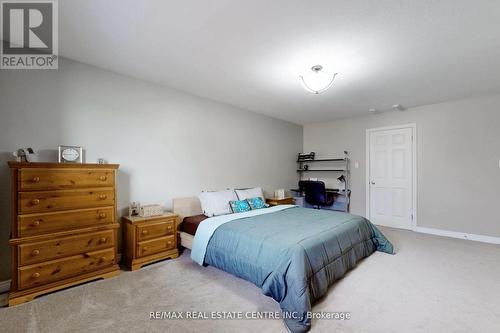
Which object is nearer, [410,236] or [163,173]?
[163,173]

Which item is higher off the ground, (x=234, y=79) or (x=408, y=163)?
(x=234, y=79)

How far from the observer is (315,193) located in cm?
489

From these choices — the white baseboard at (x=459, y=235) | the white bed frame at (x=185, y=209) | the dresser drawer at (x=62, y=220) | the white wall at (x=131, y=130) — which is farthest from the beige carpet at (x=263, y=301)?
the white baseboard at (x=459, y=235)

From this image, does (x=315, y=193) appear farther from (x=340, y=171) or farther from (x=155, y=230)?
(x=155, y=230)

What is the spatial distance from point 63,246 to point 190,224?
4.37 ft

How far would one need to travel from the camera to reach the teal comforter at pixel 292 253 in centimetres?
177

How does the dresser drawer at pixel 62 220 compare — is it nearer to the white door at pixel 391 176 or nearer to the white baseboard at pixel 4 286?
the white baseboard at pixel 4 286

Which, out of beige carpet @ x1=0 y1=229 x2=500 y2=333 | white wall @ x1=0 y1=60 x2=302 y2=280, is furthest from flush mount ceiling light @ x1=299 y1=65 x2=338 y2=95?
beige carpet @ x1=0 y1=229 x2=500 y2=333

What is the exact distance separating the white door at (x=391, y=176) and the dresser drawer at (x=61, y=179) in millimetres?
4921

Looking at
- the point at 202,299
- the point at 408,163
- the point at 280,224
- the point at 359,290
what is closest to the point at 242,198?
the point at 280,224

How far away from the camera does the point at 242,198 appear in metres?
3.76

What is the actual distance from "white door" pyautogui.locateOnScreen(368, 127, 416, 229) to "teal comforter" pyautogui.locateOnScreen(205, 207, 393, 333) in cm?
207

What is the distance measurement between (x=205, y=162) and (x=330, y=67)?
241 centimetres

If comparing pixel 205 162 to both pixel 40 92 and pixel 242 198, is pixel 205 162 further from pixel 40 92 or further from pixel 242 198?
pixel 40 92
